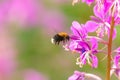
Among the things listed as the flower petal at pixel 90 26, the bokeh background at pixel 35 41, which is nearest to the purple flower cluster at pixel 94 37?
the flower petal at pixel 90 26

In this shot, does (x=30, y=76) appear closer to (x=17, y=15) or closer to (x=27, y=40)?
(x=27, y=40)

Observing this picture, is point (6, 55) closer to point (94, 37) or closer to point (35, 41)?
point (35, 41)

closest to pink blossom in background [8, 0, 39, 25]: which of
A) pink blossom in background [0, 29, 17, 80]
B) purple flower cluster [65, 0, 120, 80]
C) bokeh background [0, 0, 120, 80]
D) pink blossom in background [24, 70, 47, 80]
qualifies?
bokeh background [0, 0, 120, 80]

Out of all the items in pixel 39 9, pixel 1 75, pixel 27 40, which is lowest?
pixel 1 75

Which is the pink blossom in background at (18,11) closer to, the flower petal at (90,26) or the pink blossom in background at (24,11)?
the pink blossom in background at (24,11)

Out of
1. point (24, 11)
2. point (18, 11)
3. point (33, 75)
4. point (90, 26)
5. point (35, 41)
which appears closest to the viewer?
point (90, 26)

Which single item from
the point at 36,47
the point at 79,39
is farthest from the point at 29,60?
the point at 79,39

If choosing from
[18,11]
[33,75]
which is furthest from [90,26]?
[18,11]
